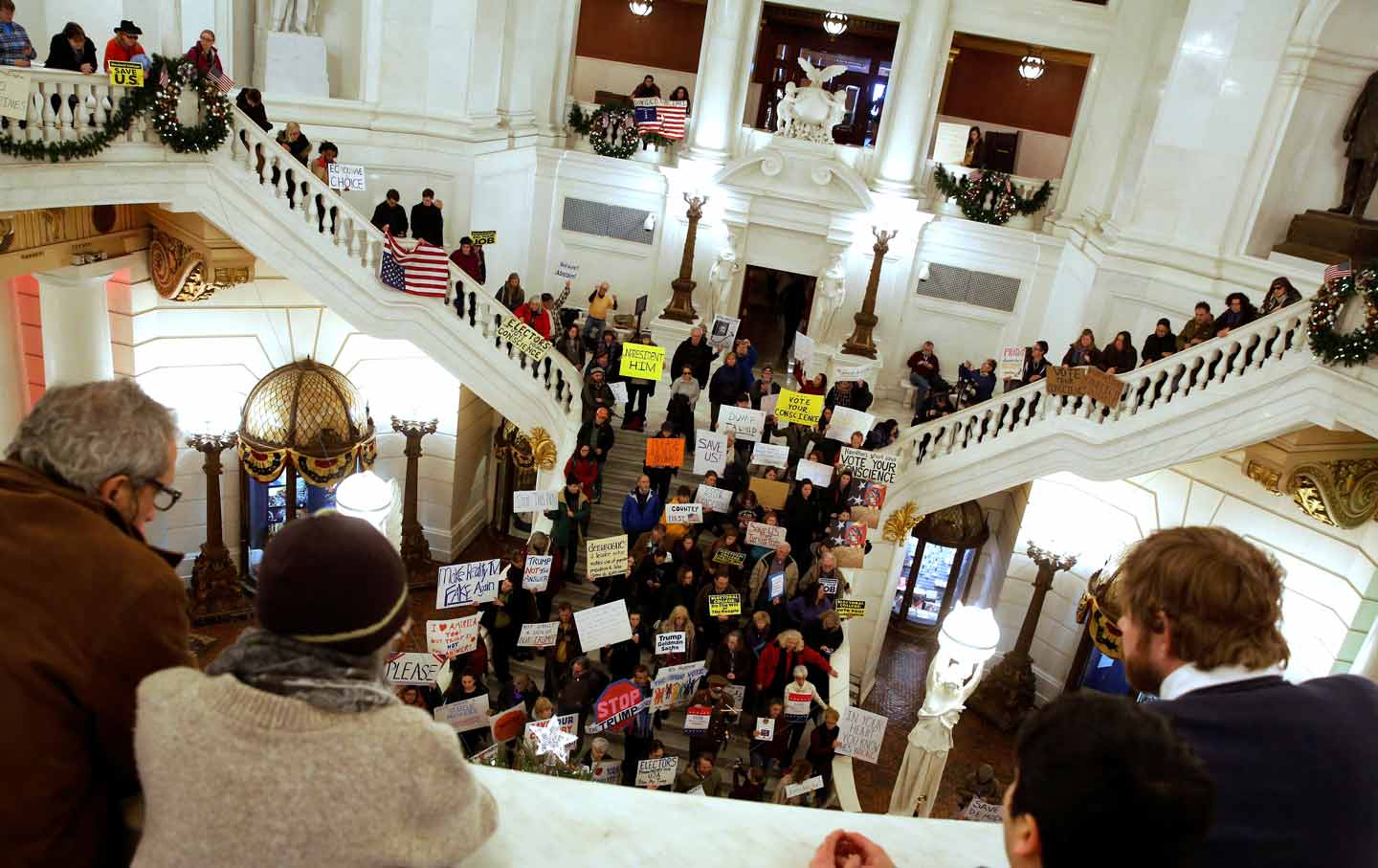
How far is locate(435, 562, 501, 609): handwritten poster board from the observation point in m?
9.84

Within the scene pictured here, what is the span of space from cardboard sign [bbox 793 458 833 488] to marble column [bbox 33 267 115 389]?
8.85m

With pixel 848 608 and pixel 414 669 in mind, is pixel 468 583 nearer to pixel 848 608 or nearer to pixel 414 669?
pixel 414 669

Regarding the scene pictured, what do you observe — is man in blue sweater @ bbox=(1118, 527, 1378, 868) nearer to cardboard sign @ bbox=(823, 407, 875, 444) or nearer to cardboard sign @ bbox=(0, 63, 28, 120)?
cardboard sign @ bbox=(0, 63, 28, 120)

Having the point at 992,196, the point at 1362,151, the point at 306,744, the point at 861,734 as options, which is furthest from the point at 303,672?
the point at 992,196

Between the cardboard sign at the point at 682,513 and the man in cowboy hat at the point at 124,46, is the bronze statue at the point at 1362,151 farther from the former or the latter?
the man in cowboy hat at the point at 124,46

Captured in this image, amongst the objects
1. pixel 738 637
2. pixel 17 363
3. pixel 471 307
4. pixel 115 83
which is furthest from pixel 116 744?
pixel 17 363

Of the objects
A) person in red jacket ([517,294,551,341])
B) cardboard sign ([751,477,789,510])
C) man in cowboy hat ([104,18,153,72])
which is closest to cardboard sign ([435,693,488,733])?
cardboard sign ([751,477,789,510])

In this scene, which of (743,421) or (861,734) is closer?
(861,734)

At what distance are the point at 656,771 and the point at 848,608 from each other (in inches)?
139

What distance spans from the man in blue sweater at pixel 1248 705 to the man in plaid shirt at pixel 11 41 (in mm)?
11669

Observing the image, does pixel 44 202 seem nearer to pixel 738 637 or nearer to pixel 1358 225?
pixel 738 637

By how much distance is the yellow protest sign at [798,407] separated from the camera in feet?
41.8

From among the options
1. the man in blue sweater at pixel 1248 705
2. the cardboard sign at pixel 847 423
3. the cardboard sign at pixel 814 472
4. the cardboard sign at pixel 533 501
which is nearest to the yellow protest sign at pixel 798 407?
the cardboard sign at pixel 847 423

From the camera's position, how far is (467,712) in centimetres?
909
